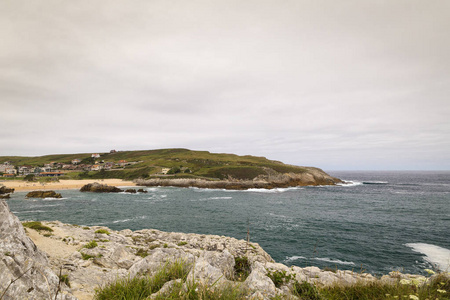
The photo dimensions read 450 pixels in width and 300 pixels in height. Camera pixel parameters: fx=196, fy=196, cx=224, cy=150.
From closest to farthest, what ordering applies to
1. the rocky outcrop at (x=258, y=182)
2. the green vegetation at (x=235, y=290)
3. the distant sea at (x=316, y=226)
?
the green vegetation at (x=235, y=290), the distant sea at (x=316, y=226), the rocky outcrop at (x=258, y=182)

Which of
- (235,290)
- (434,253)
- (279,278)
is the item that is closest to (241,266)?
(279,278)

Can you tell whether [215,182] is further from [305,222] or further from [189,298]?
[189,298]

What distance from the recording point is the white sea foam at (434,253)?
69.3ft

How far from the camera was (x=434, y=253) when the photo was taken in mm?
23531

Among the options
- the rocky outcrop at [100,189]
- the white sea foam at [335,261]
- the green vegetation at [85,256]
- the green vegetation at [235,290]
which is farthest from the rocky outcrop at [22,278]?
the rocky outcrop at [100,189]

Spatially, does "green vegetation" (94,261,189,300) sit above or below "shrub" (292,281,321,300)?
above

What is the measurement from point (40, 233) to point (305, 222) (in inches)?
1463

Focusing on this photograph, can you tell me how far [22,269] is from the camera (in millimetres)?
5484

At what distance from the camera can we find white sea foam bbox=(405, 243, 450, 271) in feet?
69.3

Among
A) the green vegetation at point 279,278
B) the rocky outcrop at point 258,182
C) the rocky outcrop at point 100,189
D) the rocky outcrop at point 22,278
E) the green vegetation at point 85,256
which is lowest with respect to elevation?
the rocky outcrop at point 100,189

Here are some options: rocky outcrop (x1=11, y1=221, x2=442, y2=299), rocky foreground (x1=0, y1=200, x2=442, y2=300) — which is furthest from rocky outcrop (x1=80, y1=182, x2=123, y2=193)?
rocky foreground (x1=0, y1=200, x2=442, y2=300)

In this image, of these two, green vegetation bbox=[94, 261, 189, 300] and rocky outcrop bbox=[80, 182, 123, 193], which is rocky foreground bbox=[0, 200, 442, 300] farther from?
rocky outcrop bbox=[80, 182, 123, 193]

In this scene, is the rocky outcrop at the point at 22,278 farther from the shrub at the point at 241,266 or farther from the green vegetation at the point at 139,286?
the shrub at the point at 241,266

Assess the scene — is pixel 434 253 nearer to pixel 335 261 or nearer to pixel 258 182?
pixel 335 261
